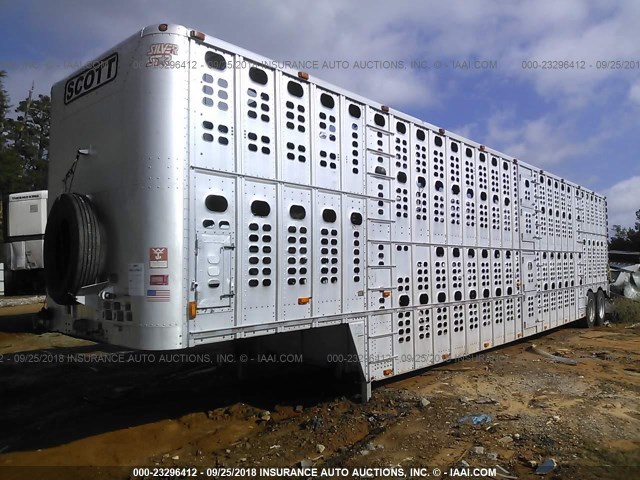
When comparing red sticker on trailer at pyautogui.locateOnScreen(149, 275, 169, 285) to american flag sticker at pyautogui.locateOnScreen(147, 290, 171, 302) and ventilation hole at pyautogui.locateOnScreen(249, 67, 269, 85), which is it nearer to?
american flag sticker at pyautogui.locateOnScreen(147, 290, 171, 302)

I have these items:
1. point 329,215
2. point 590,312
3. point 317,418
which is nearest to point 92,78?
point 329,215

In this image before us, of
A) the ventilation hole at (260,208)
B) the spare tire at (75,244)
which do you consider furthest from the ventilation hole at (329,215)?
the spare tire at (75,244)

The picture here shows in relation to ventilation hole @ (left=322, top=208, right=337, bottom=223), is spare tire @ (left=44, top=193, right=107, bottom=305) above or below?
below

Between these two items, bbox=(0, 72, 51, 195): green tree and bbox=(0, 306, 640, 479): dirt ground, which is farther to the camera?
bbox=(0, 72, 51, 195): green tree

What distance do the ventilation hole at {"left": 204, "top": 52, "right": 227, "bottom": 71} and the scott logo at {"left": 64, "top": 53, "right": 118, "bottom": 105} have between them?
97 cm

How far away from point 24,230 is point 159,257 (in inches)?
537

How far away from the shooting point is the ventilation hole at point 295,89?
537 centimetres

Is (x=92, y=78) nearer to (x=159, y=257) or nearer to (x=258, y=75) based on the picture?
(x=258, y=75)

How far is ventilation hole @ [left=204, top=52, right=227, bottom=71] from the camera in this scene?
4.64 m

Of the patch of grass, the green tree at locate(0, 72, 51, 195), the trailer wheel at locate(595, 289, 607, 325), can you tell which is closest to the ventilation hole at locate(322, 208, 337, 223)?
the trailer wheel at locate(595, 289, 607, 325)

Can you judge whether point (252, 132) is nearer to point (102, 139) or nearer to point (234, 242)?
point (234, 242)

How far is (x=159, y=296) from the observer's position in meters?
4.19

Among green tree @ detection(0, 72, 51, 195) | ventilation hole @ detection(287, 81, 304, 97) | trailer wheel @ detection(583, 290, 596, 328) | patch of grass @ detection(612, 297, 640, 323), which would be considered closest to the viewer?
ventilation hole @ detection(287, 81, 304, 97)

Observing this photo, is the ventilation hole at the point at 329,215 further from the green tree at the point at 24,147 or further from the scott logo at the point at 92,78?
the green tree at the point at 24,147
